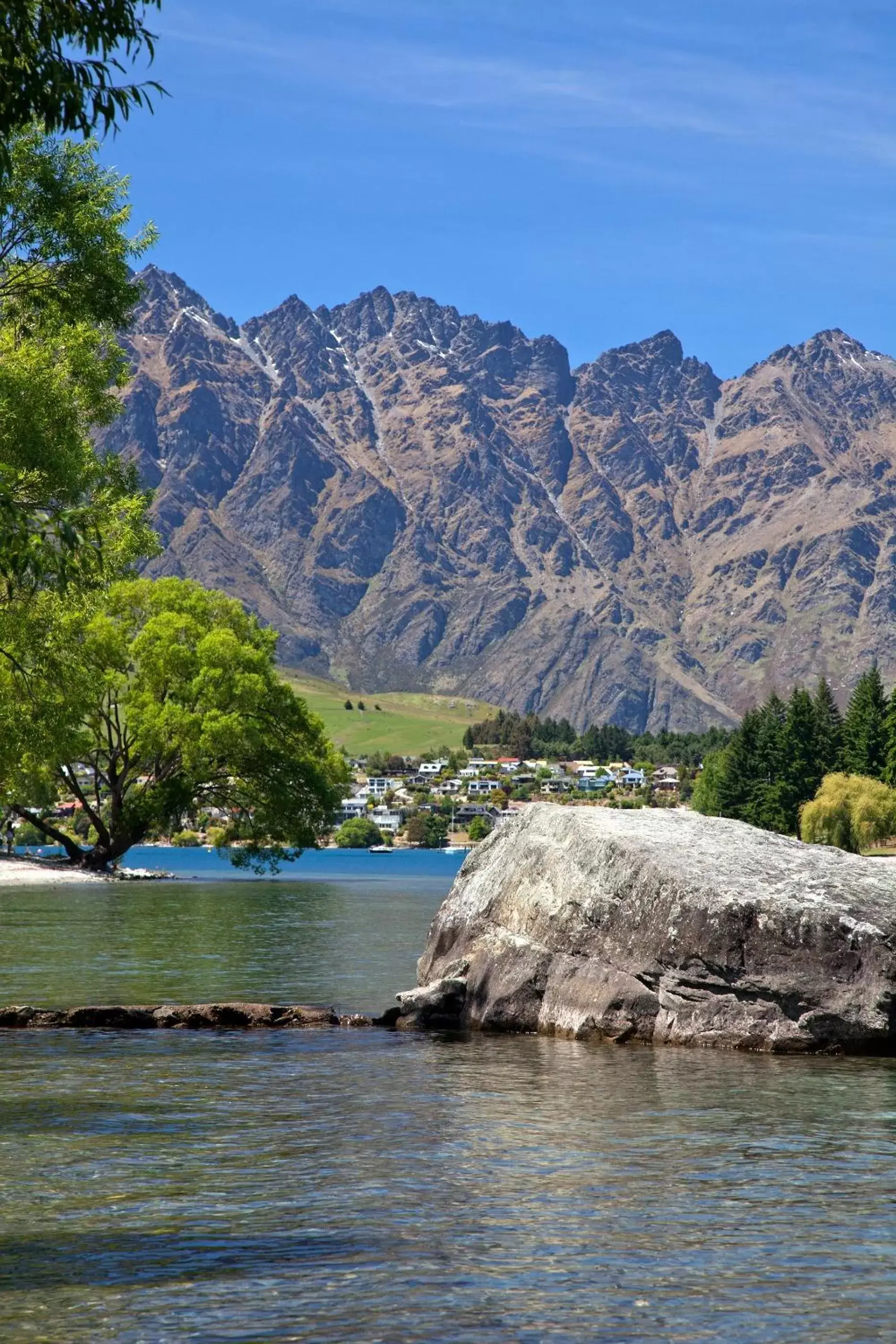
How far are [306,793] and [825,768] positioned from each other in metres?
71.4

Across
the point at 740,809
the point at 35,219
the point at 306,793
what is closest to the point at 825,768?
the point at 740,809

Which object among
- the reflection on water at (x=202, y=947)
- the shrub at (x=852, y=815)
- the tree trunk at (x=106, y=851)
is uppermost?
the shrub at (x=852, y=815)

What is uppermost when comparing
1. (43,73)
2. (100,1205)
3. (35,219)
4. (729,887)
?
(35,219)

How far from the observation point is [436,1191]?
1343cm

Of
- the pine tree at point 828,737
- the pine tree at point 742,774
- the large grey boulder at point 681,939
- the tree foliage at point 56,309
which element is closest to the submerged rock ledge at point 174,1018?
the large grey boulder at point 681,939

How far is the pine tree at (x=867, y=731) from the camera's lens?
131 m

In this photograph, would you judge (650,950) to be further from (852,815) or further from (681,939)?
(852,815)

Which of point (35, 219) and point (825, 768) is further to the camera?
point (825, 768)

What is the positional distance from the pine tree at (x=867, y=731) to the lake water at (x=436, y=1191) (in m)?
112

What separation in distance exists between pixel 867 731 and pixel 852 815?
19735 mm

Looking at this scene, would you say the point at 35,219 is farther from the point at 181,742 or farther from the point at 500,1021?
the point at 181,742

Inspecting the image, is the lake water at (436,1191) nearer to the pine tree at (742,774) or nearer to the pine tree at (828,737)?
the pine tree at (828,737)

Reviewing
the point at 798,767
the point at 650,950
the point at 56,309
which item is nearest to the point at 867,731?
the point at 798,767

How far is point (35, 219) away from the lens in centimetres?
3519
